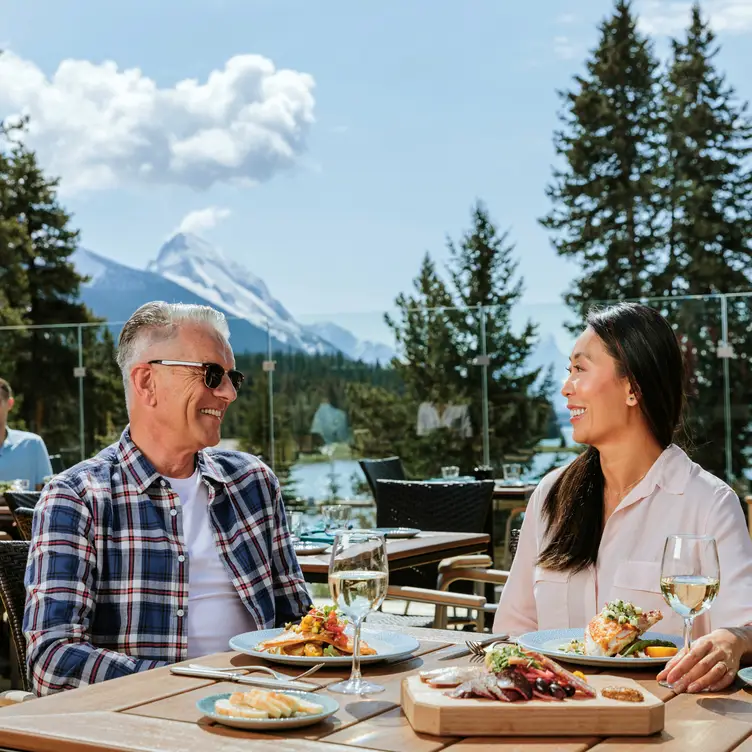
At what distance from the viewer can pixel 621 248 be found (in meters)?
29.1

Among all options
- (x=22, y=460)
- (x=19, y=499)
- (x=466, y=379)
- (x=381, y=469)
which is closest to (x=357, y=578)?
(x=19, y=499)

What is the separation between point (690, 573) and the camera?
1.70 meters

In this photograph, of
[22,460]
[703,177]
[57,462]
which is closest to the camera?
[22,460]

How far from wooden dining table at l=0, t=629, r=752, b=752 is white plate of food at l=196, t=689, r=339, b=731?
1cm

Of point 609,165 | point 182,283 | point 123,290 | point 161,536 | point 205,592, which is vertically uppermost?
point 182,283

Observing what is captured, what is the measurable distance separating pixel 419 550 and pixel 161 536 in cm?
180

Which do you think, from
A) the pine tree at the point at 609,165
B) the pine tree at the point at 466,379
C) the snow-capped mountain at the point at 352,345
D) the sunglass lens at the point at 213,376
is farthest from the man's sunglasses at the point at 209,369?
the pine tree at the point at 609,165

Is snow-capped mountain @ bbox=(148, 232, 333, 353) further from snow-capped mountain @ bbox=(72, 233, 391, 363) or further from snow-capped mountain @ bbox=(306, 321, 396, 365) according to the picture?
snow-capped mountain @ bbox=(306, 321, 396, 365)

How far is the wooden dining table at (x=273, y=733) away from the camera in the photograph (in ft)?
4.78

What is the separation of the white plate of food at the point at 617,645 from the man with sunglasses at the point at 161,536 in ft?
2.65

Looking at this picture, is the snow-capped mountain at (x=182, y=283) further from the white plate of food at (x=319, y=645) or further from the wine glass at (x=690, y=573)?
the wine glass at (x=690, y=573)

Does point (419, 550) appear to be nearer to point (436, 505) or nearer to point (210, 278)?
point (436, 505)

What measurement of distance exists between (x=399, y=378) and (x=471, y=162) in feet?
139

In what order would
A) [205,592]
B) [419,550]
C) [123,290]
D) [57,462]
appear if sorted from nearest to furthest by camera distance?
[205,592] → [419,550] → [57,462] → [123,290]
